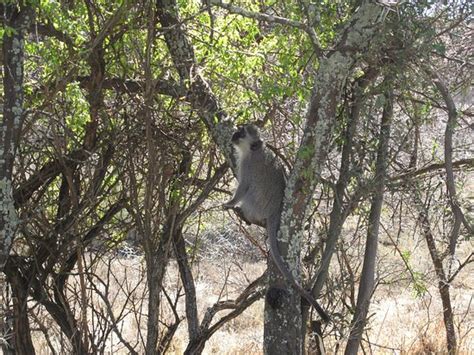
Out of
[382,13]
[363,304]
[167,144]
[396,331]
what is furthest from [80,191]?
[396,331]

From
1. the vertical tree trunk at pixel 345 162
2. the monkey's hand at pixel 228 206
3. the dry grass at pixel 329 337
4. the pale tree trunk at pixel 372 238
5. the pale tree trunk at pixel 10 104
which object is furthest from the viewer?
the dry grass at pixel 329 337

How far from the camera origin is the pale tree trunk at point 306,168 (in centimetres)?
374

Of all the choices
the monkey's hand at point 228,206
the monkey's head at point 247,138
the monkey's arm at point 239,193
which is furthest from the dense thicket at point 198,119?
the monkey's arm at point 239,193

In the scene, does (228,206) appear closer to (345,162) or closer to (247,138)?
(247,138)

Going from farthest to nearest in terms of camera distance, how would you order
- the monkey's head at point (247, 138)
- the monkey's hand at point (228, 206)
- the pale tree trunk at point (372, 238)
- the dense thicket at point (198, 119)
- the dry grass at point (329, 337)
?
the dry grass at point (329, 337)
the monkey's hand at point (228, 206)
the monkey's head at point (247, 138)
the pale tree trunk at point (372, 238)
the dense thicket at point (198, 119)

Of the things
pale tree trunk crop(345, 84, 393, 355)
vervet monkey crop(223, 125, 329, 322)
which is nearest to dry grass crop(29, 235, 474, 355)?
pale tree trunk crop(345, 84, 393, 355)

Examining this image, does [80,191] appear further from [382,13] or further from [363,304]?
[382,13]

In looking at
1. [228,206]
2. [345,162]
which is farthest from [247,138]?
[345,162]

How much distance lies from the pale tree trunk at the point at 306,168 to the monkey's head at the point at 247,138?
73 cm

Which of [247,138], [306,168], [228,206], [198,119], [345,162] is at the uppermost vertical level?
[198,119]

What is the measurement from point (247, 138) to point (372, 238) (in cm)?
121

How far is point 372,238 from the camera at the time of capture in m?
4.96

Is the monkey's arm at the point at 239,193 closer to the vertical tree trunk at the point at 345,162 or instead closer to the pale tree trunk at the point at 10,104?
the vertical tree trunk at the point at 345,162

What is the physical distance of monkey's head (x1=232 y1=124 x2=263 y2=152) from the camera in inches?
180
